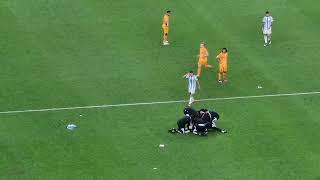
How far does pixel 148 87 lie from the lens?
40.8m

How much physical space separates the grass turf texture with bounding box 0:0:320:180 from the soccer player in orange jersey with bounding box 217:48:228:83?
1.37 ft

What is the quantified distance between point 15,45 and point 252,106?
12.7m

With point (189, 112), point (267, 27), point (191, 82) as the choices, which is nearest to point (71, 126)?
point (189, 112)

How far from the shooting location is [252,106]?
128 ft

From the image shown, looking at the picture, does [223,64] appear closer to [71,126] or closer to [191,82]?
[191,82]

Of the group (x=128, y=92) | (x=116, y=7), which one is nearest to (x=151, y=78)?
(x=128, y=92)

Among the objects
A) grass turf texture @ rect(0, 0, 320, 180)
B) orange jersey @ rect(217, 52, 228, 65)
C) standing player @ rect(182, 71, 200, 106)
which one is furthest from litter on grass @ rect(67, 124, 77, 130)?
orange jersey @ rect(217, 52, 228, 65)

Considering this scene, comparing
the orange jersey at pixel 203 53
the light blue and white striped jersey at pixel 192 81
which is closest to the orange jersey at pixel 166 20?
the orange jersey at pixel 203 53

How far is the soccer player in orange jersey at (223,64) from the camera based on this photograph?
4080 cm

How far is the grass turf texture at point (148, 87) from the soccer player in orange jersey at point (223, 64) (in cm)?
42

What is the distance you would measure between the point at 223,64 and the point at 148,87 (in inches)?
137

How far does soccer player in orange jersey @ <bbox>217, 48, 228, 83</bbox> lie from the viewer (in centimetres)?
4080

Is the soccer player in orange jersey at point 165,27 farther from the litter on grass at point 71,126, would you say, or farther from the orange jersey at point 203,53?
the litter on grass at point 71,126

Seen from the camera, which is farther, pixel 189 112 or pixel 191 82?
pixel 191 82
